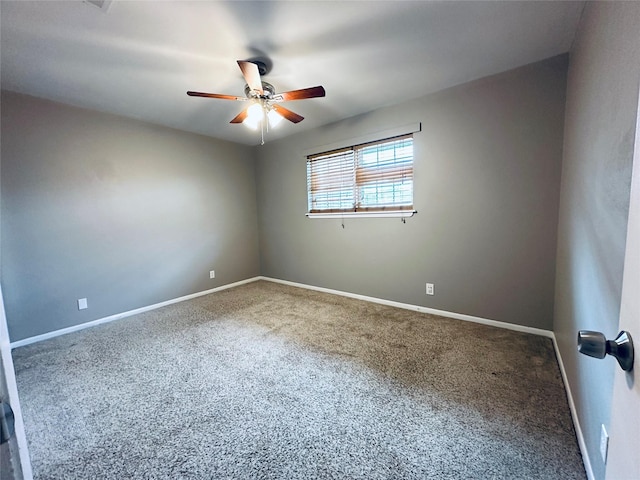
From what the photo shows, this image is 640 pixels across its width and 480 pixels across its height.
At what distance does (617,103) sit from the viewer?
97 cm

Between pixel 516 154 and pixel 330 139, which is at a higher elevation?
pixel 330 139

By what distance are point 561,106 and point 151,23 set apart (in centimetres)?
311

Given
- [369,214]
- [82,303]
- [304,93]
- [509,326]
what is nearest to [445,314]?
[509,326]

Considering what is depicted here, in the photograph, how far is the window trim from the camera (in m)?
2.96

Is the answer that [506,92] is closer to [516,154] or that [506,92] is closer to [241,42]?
[516,154]

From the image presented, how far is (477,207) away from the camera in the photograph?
2.59m

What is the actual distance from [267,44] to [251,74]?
0.28m

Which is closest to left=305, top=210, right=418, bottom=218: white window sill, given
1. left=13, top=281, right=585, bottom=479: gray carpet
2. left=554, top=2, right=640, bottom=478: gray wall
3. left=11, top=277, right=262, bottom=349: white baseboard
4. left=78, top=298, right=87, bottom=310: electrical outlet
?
left=13, top=281, right=585, bottom=479: gray carpet

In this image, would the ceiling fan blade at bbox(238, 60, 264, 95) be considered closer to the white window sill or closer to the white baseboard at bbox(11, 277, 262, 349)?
the white window sill

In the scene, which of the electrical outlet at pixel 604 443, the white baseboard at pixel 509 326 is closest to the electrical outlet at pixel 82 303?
the white baseboard at pixel 509 326

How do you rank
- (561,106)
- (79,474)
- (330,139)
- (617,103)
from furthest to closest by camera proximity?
1. (330,139)
2. (561,106)
3. (79,474)
4. (617,103)

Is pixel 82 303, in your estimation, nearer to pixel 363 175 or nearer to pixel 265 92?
pixel 265 92

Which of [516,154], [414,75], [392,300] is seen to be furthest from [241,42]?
[392,300]

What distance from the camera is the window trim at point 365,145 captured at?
296 centimetres
